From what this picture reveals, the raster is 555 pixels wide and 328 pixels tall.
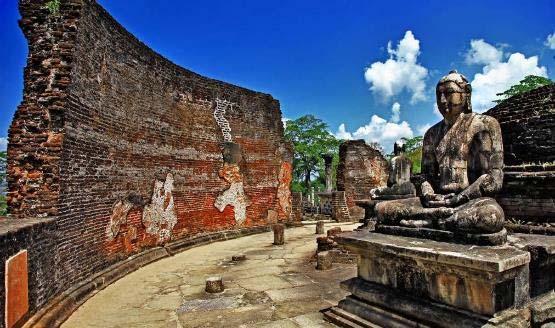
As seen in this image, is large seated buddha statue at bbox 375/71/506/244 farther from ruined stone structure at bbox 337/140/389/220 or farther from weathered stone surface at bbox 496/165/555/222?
ruined stone structure at bbox 337/140/389/220

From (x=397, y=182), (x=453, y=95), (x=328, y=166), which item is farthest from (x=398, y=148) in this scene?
(x=328, y=166)

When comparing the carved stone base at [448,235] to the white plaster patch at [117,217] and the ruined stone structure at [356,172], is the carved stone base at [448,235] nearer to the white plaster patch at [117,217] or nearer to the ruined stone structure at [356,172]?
the white plaster patch at [117,217]

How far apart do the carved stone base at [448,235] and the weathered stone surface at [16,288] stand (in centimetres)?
367

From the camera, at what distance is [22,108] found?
531 cm

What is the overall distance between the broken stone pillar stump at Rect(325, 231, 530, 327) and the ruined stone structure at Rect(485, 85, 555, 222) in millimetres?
3323

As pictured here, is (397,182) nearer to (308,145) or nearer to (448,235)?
(448,235)

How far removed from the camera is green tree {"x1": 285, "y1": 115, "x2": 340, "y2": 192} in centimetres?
3309

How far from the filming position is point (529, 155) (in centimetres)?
798

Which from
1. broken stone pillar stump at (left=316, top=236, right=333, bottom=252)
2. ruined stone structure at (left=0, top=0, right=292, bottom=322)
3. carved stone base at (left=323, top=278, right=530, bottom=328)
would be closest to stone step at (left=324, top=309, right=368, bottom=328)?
carved stone base at (left=323, top=278, right=530, bottom=328)

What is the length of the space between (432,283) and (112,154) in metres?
5.88

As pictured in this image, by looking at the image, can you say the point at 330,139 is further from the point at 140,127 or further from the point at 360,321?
the point at 360,321

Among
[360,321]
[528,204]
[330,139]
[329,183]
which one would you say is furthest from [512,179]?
[330,139]

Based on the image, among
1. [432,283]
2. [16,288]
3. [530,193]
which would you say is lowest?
[16,288]

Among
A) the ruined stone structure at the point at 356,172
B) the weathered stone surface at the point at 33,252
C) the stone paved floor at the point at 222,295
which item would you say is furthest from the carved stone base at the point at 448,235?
the ruined stone structure at the point at 356,172
